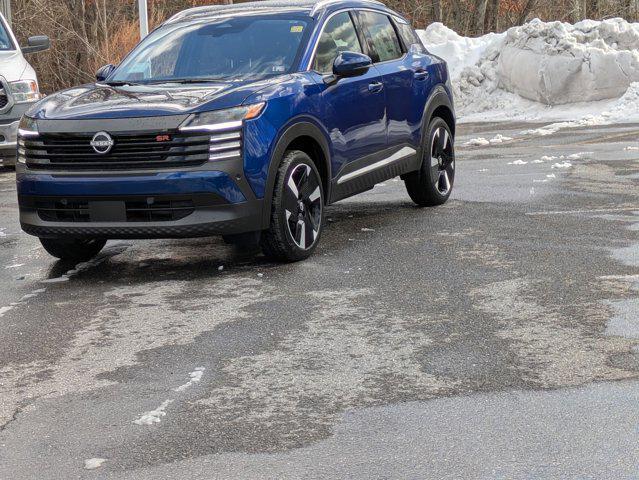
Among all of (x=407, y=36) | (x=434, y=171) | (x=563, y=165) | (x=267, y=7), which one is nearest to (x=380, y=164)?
(x=434, y=171)

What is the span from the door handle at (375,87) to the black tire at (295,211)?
3.47 ft

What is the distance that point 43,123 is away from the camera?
807cm

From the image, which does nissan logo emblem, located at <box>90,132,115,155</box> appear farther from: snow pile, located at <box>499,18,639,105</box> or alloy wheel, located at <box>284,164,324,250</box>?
snow pile, located at <box>499,18,639,105</box>

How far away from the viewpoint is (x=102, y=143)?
7777mm

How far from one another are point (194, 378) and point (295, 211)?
284cm

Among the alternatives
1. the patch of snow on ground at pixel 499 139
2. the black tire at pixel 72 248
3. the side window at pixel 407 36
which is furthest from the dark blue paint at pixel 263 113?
the patch of snow on ground at pixel 499 139

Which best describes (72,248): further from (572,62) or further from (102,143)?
(572,62)

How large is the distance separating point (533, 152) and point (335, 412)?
10.9 metres

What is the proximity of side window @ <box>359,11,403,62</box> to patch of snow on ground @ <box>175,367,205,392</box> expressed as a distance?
15.0 feet

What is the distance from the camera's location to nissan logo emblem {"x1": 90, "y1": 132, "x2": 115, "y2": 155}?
7.76 metres

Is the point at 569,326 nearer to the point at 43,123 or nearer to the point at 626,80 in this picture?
the point at 43,123

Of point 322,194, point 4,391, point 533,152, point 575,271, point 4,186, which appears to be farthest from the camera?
point 533,152

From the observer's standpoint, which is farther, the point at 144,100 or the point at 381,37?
the point at 381,37

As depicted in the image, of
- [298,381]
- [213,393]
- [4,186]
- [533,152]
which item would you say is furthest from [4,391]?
[533,152]
